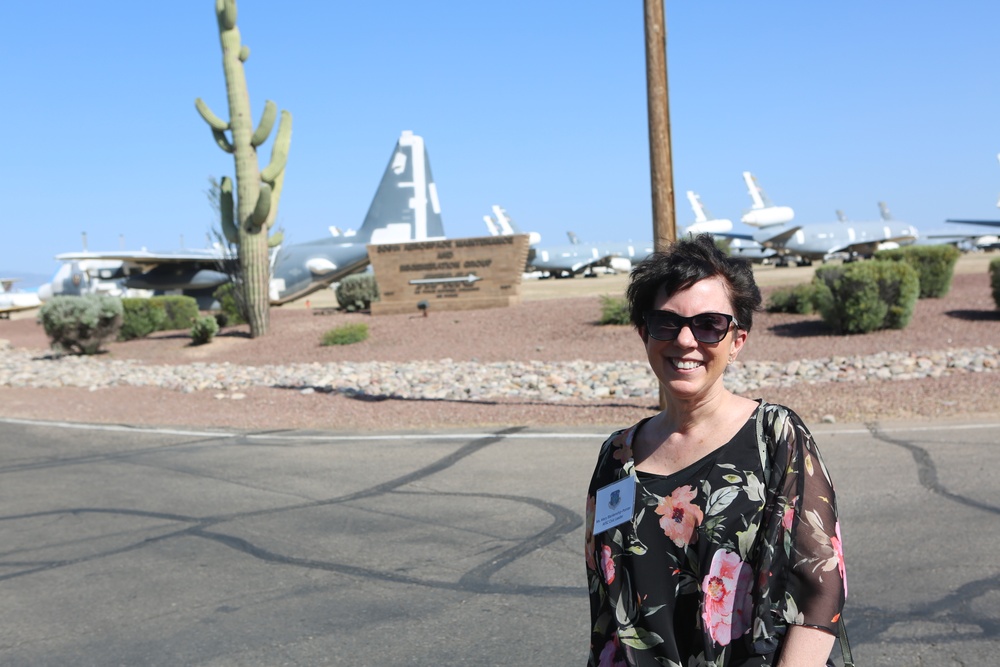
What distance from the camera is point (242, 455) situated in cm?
1033

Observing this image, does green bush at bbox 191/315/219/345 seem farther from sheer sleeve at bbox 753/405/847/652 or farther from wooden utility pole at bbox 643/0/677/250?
sheer sleeve at bbox 753/405/847/652

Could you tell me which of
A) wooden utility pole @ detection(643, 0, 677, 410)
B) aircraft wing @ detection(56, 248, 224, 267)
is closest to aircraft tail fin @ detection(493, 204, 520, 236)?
aircraft wing @ detection(56, 248, 224, 267)

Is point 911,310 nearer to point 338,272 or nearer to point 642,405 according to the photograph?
Answer: point 642,405

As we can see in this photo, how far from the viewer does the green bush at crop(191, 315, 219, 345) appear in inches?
984

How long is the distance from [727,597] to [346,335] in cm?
2130

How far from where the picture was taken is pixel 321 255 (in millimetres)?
44219

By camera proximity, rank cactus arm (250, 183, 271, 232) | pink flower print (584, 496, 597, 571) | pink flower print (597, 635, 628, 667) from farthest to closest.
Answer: cactus arm (250, 183, 271, 232) → pink flower print (584, 496, 597, 571) → pink flower print (597, 635, 628, 667)

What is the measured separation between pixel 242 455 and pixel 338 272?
3446 cm

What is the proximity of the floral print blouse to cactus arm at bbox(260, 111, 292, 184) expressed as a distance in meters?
23.4

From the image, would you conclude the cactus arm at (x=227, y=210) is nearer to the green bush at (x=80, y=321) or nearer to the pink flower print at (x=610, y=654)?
the green bush at (x=80, y=321)

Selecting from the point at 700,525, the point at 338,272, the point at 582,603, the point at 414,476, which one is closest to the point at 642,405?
the point at 414,476

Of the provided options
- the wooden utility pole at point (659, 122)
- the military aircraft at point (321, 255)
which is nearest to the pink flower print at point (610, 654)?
the wooden utility pole at point (659, 122)

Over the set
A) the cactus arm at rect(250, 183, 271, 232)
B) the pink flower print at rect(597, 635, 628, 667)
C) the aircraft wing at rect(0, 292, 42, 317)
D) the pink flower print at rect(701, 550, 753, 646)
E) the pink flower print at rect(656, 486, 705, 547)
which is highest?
the cactus arm at rect(250, 183, 271, 232)

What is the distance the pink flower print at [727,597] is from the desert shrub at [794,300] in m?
20.3
